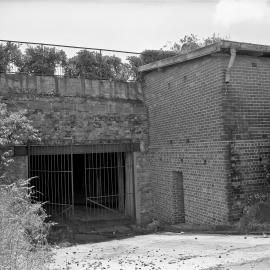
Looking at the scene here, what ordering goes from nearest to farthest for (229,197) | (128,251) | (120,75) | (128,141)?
(128,251) < (229,197) < (128,141) < (120,75)

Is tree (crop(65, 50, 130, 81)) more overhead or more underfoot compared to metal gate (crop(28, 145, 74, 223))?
more overhead

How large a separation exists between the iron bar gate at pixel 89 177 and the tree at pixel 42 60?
3.33 meters

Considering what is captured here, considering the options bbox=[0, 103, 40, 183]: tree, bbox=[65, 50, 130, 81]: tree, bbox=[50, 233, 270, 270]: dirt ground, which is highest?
bbox=[65, 50, 130, 81]: tree

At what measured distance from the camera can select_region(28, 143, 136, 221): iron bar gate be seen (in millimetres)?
11508

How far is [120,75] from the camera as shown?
1494cm

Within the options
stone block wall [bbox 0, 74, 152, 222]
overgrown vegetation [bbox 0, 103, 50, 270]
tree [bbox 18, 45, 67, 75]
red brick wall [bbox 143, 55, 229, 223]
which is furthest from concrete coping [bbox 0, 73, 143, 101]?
overgrown vegetation [bbox 0, 103, 50, 270]

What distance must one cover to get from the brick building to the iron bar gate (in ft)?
7.36

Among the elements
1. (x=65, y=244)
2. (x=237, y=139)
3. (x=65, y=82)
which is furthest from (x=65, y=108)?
(x=237, y=139)

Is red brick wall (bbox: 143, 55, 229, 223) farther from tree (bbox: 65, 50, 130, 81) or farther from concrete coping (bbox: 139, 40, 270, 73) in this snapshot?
tree (bbox: 65, 50, 130, 81)

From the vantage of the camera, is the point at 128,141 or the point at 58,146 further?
the point at 128,141

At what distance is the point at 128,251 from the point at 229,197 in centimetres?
287

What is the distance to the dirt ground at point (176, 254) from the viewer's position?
6004 mm

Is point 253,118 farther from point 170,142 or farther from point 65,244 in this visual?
point 65,244

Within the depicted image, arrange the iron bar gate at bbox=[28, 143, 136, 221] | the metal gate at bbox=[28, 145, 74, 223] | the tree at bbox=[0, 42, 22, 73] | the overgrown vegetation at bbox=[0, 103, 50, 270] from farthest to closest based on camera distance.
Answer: the tree at bbox=[0, 42, 22, 73] → the iron bar gate at bbox=[28, 143, 136, 221] → the metal gate at bbox=[28, 145, 74, 223] → the overgrown vegetation at bbox=[0, 103, 50, 270]
